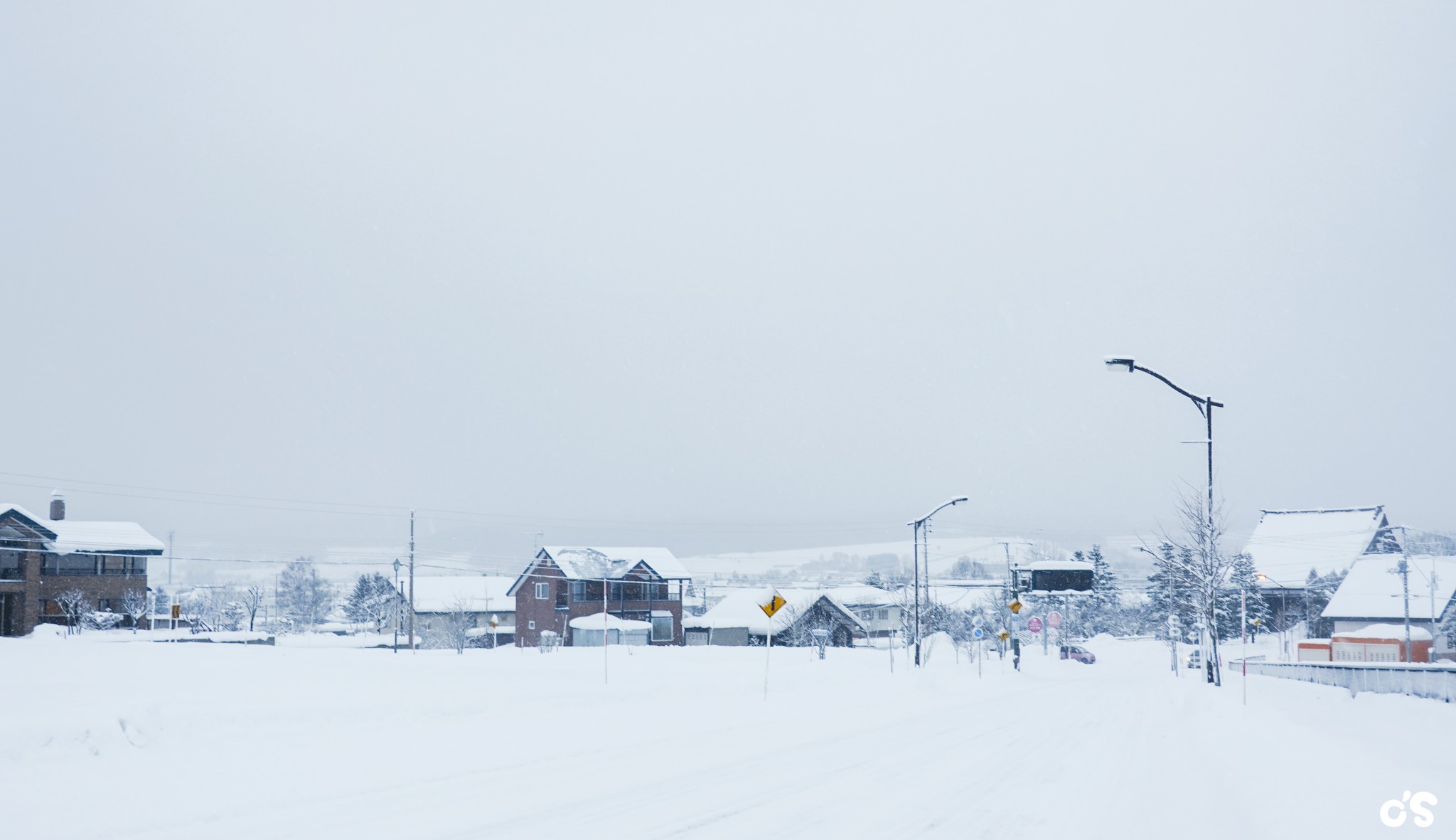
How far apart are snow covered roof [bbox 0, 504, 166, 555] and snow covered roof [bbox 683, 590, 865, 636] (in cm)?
4133

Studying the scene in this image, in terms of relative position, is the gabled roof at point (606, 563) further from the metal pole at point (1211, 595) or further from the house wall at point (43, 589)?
the metal pole at point (1211, 595)

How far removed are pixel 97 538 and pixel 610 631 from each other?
34.6m

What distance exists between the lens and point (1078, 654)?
75.9 meters

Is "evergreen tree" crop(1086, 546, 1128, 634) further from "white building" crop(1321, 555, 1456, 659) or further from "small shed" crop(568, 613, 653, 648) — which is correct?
"small shed" crop(568, 613, 653, 648)

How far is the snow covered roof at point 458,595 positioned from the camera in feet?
332

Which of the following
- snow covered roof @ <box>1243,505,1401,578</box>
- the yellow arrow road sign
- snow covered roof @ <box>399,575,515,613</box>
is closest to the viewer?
the yellow arrow road sign

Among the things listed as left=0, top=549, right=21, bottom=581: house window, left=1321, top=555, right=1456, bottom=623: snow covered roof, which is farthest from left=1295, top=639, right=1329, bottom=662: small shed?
left=0, top=549, right=21, bottom=581: house window

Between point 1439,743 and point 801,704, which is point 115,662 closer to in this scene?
point 801,704

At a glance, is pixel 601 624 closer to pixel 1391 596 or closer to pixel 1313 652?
pixel 1313 652

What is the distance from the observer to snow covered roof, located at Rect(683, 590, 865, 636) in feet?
278

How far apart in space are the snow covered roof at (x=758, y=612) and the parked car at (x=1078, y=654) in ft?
61.7

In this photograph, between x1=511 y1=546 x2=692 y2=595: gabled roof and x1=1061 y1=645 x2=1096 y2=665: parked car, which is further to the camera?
x1=511 y1=546 x2=692 y2=595: gabled roof

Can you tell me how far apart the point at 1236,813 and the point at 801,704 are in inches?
594

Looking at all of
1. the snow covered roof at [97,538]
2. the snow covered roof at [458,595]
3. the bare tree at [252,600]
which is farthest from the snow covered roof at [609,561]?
the bare tree at [252,600]
